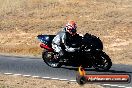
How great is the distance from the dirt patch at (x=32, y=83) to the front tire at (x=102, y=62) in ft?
7.47

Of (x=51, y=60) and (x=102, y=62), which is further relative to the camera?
(x=51, y=60)

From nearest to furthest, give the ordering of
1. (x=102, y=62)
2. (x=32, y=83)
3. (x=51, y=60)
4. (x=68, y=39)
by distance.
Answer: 1. (x=32, y=83)
2. (x=102, y=62)
3. (x=68, y=39)
4. (x=51, y=60)

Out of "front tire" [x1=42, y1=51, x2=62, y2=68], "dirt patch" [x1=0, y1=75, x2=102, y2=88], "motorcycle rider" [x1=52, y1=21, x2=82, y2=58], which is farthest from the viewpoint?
"front tire" [x1=42, y1=51, x2=62, y2=68]

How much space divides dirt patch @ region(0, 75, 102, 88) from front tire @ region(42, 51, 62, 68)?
218 cm

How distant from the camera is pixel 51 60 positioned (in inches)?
699

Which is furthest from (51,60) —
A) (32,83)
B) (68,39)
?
(32,83)

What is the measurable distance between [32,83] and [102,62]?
3.28 metres

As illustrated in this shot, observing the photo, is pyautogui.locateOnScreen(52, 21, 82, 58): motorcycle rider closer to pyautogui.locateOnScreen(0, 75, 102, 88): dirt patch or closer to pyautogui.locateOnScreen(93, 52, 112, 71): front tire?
pyautogui.locateOnScreen(93, 52, 112, 71): front tire

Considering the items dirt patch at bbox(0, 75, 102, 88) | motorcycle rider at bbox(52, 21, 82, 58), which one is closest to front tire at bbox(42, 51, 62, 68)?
motorcycle rider at bbox(52, 21, 82, 58)

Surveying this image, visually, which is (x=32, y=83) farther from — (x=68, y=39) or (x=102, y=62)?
(x=102, y=62)

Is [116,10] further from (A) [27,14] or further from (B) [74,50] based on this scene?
(B) [74,50]

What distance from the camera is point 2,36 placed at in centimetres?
3105

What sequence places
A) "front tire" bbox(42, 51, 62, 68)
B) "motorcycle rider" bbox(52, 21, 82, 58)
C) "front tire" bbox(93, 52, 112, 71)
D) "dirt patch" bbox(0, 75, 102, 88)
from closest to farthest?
1. "dirt patch" bbox(0, 75, 102, 88)
2. "front tire" bbox(93, 52, 112, 71)
3. "motorcycle rider" bbox(52, 21, 82, 58)
4. "front tire" bbox(42, 51, 62, 68)

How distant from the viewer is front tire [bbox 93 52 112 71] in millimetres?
16594
